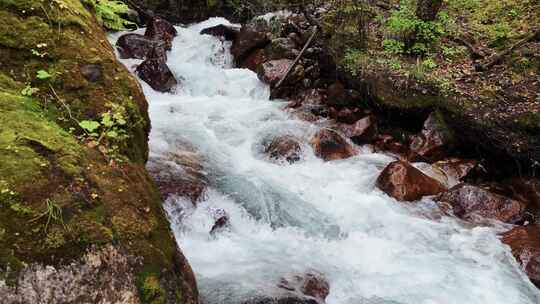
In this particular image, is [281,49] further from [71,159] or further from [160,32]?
[71,159]

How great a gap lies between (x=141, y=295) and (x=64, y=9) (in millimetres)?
2733

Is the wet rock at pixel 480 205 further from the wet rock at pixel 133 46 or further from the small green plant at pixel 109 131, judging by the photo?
the wet rock at pixel 133 46

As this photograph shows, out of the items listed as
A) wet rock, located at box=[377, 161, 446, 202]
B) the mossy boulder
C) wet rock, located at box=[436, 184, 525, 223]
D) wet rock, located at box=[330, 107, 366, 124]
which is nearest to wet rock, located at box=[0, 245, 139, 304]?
the mossy boulder

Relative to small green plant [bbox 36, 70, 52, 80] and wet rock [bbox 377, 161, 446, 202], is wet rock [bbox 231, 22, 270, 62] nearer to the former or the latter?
wet rock [bbox 377, 161, 446, 202]

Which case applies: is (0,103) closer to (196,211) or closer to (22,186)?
(22,186)

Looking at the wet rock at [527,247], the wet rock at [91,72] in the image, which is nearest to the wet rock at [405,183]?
the wet rock at [527,247]

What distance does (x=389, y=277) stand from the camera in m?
5.31

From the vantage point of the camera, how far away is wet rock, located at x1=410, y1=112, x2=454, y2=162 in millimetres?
8570

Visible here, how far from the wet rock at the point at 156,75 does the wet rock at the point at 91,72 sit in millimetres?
7441

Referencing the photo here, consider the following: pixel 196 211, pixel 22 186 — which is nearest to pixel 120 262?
pixel 22 186

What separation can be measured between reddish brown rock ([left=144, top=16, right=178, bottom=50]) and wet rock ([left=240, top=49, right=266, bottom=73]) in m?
2.57

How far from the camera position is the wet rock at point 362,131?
9214 millimetres

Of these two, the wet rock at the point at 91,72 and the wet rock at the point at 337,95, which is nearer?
the wet rock at the point at 91,72

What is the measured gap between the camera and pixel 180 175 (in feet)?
21.1
